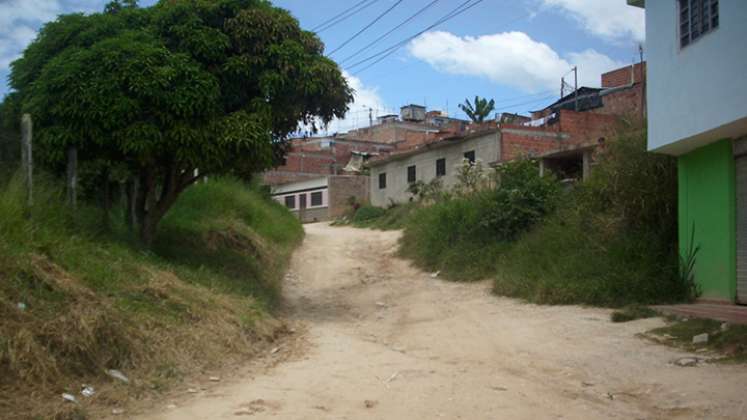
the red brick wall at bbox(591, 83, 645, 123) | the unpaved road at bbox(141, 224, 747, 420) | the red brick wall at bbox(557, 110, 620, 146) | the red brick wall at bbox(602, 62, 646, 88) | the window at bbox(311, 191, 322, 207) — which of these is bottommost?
the unpaved road at bbox(141, 224, 747, 420)

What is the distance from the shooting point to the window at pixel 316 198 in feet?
148

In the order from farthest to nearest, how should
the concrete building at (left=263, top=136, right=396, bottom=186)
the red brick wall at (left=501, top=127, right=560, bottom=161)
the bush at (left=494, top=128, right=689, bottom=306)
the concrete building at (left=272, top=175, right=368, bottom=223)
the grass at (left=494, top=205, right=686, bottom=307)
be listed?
the concrete building at (left=263, top=136, right=396, bottom=186) → the concrete building at (left=272, top=175, right=368, bottom=223) → the red brick wall at (left=501, top=127, right=560, bottom=161) → the bush at (left=494, top=128, right=689, bottom=306) → the grass at (left=494, top=205, right=686, bottom=307)

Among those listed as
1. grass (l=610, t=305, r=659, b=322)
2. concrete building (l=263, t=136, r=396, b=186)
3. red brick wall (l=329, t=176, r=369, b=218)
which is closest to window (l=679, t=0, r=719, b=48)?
grass (l=610, t=305, r=659, b=322)

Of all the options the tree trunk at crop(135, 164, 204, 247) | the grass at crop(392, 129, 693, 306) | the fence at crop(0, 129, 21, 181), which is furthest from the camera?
the tree trunk at crop(135, 164, 204, 247)

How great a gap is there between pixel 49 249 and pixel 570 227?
397 inches

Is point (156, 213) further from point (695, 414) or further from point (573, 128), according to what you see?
point (573, 128)

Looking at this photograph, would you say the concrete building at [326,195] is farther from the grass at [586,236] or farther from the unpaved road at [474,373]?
the unpaved road at [474,373]

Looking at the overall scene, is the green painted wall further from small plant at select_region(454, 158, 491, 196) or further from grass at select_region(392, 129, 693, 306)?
small plant at select_region(454, 158, 491, 196)

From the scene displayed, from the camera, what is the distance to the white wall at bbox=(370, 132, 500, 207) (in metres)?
29.5

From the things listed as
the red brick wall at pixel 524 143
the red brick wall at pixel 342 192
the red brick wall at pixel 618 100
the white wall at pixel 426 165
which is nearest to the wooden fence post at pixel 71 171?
the red brick wall at pixel 524 143

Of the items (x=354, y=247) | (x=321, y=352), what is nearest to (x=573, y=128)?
(x=354, y=247)

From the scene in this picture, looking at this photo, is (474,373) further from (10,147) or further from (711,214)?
(10,147)

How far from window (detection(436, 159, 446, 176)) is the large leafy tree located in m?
19.9

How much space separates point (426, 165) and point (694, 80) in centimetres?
2413
